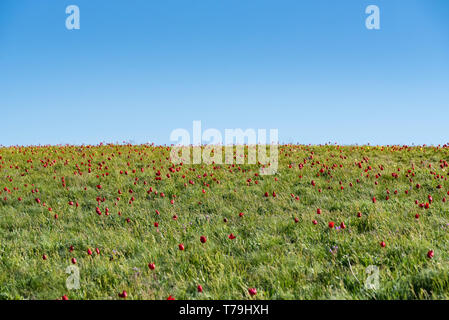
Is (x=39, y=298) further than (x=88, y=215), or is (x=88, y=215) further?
(x=88, y=215)

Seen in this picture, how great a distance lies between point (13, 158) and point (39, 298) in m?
13.3

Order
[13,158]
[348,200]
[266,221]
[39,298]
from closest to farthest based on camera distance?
1. [39,298]
2. [266,221]
3. [348,200]
4. [13,158]

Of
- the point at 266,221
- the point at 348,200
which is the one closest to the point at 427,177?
the point at 348,200

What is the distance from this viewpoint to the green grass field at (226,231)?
14.0ft

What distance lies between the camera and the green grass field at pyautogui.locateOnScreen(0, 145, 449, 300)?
4266 mm

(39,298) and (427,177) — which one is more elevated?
(427,177)

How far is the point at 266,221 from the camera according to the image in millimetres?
6805

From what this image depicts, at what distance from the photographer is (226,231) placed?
251 inches

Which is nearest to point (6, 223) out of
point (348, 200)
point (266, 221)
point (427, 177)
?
point (266, 221)
